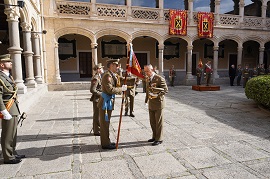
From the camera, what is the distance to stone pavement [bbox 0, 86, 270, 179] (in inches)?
111

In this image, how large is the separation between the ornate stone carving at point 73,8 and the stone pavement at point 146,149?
25.7ft

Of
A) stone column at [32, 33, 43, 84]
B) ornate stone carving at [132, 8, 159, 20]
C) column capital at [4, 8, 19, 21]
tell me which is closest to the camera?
column capital at [4, 8, 19, 21]

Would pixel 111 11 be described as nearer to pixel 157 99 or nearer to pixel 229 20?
pixel 229 20

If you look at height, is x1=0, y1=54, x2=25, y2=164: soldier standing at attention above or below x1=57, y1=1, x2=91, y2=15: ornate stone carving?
below

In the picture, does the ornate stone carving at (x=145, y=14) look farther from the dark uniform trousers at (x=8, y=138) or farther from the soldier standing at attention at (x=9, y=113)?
the dark uniform trousers at (x=8, y=138)

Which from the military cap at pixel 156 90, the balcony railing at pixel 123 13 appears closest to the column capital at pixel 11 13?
the military cap at pixel 156 90

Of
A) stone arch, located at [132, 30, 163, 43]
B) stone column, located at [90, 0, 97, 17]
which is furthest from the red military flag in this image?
stone arch, located at [132, 30, 163, 43]

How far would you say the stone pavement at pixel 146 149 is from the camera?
9.21ft

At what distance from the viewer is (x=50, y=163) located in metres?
3.06

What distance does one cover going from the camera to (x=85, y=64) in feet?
49.0

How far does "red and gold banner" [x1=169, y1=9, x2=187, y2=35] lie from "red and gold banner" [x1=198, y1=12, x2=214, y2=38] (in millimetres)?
1203

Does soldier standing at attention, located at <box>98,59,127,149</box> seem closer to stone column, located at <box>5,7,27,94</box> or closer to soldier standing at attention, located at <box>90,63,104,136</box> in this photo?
soldier standing at attention, located at <box>90,63,104,136</box>

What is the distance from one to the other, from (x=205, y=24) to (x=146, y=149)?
509 inches

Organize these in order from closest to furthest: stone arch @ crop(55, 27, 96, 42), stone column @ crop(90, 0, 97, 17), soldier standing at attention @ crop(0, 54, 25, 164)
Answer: soldier standing at attention @ crop(0, 54, 25, 164)
stone arch @ crop(55, 27, 96, 42)
stone column @ crop(90, 0, 97, 17)
